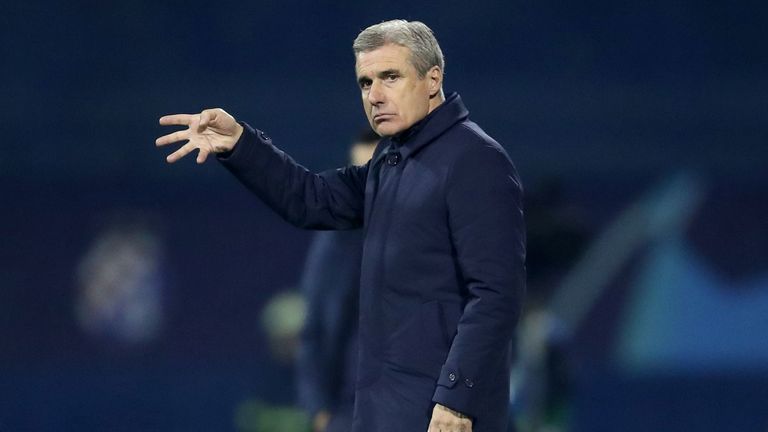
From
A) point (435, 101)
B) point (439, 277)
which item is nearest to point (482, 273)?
point (439, 277)

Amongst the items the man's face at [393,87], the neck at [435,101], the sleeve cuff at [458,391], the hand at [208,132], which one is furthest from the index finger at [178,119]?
the sleeve cuff at [458,391]

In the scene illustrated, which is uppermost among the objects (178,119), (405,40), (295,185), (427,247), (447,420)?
(405,40)

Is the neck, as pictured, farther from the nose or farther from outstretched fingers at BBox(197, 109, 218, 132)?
outstretched fingers at BBox(197, 109, 218, 132)

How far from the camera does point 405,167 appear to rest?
229cm

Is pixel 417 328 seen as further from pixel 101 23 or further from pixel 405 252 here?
pixel 101 23

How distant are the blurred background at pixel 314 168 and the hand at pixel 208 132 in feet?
8.23

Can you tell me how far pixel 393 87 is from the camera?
2260 mm

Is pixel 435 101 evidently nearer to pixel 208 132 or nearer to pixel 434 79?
pixel 434 79

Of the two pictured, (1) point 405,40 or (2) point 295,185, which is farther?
(2) point 295,185

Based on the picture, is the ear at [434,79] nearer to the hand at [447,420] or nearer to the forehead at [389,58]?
the forehead at [389,58]

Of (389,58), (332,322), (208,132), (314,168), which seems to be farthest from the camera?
(314,168)

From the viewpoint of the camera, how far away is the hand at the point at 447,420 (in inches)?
84.1

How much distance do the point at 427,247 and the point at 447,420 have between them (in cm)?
29

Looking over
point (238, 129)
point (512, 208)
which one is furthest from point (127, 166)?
point (512, 208)
